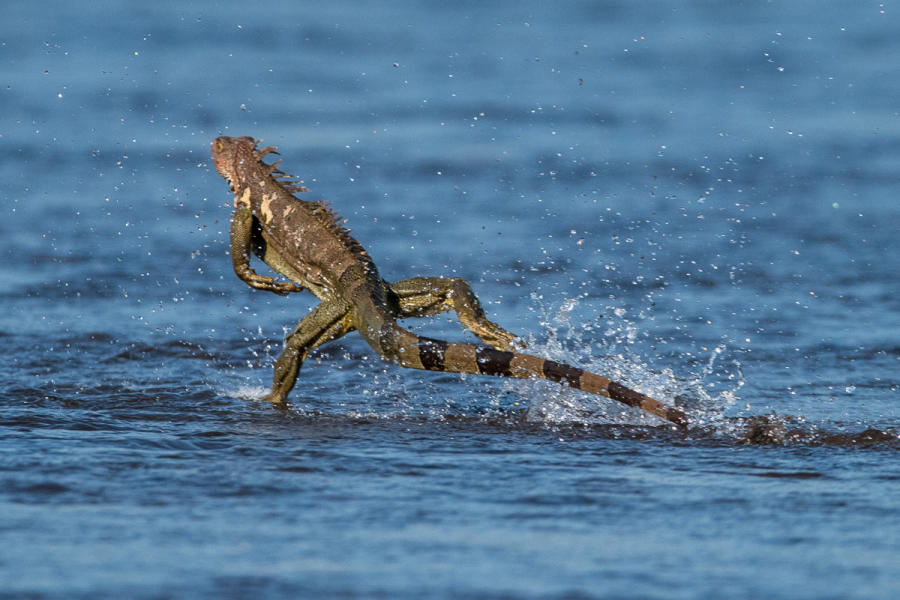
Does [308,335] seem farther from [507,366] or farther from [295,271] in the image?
[507,366]

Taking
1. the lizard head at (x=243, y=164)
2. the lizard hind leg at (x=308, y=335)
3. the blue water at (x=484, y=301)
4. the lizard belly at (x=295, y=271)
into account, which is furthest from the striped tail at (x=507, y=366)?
the lizard head at (x=243, y=164)

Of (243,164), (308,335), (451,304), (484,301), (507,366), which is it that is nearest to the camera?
(507,366)

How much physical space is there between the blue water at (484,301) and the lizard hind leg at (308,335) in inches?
9.4

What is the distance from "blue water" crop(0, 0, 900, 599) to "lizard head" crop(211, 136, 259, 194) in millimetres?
1481

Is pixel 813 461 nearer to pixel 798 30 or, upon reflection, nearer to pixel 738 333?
pixel 738 333

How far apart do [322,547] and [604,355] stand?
15.3 feet

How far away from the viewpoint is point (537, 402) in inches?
334

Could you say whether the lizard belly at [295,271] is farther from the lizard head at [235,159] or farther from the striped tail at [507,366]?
the striped tail at [507,366]

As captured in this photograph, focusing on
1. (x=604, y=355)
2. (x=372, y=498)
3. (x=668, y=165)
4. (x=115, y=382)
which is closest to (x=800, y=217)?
(x=668, y=165)

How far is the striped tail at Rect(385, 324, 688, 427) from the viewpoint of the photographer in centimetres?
742

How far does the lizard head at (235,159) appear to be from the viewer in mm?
8947

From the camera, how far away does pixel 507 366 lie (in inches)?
303

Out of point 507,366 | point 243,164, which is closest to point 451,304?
point 507,366

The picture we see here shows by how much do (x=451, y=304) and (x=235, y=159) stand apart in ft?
6.06
